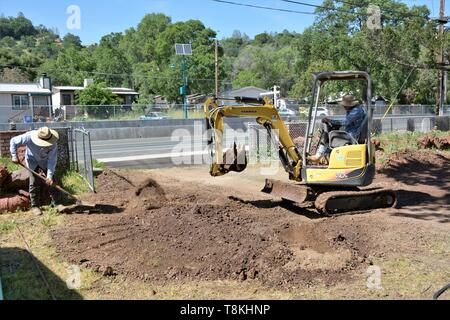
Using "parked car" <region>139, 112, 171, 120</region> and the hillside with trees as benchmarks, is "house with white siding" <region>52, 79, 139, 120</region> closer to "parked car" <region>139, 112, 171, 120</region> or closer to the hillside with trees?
the hillside with trees

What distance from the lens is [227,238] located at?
22.9 ft

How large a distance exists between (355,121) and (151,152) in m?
10.5

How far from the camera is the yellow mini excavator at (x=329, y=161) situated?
28.4 ft

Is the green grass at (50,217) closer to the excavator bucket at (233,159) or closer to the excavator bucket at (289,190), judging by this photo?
the excavator bucket at (233,159)

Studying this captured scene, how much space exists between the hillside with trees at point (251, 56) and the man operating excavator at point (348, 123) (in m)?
7.37

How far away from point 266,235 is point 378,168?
798 cm

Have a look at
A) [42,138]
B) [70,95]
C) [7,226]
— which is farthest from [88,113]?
[70,95]

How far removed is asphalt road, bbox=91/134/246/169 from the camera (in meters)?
15.1

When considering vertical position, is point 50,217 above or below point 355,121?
below

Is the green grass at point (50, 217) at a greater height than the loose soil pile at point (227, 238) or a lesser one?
greater

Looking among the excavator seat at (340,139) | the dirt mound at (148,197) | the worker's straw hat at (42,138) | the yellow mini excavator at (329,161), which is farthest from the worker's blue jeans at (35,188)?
the excavator seat at (340,139)

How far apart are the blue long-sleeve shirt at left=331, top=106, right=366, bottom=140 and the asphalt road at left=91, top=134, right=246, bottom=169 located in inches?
298

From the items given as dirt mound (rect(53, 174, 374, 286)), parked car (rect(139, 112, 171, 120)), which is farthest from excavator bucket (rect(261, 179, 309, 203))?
parked car (rect(139, 112, 171, 120))

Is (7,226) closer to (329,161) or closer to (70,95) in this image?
(329,161)
